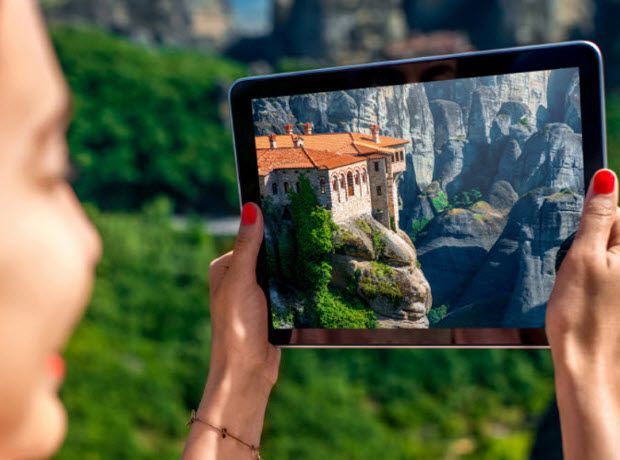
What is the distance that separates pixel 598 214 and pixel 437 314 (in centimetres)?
30

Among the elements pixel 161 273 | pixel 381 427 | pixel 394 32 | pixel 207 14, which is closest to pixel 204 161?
pixel 161 273

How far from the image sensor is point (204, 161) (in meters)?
8.00

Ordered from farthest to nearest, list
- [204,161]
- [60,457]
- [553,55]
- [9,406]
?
[204,161]
[60,457]
[553,55]
[9,406]

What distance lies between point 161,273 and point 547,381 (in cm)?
298

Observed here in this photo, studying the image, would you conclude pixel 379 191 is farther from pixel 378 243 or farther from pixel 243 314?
pixel 243 314

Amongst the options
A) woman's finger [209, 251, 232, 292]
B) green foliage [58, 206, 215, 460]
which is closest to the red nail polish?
woman's finger [209, 251, 232, 292]

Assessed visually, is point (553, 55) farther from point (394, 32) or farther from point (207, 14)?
point (207, 14)

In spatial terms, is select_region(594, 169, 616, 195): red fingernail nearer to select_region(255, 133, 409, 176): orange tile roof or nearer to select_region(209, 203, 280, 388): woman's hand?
select_region(255, 133, 409, 176): orange tile roof

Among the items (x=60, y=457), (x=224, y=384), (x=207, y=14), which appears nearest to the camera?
(x=224, y=384)

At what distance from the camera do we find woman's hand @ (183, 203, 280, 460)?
1264mm

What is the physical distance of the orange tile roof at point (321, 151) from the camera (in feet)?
4.16

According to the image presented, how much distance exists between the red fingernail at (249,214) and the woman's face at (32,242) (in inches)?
26.2

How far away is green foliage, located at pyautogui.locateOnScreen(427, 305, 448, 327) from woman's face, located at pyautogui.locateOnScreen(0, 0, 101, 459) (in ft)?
2.40

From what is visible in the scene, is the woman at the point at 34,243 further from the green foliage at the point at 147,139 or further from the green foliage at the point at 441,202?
the green foliage at the point at 147,139
